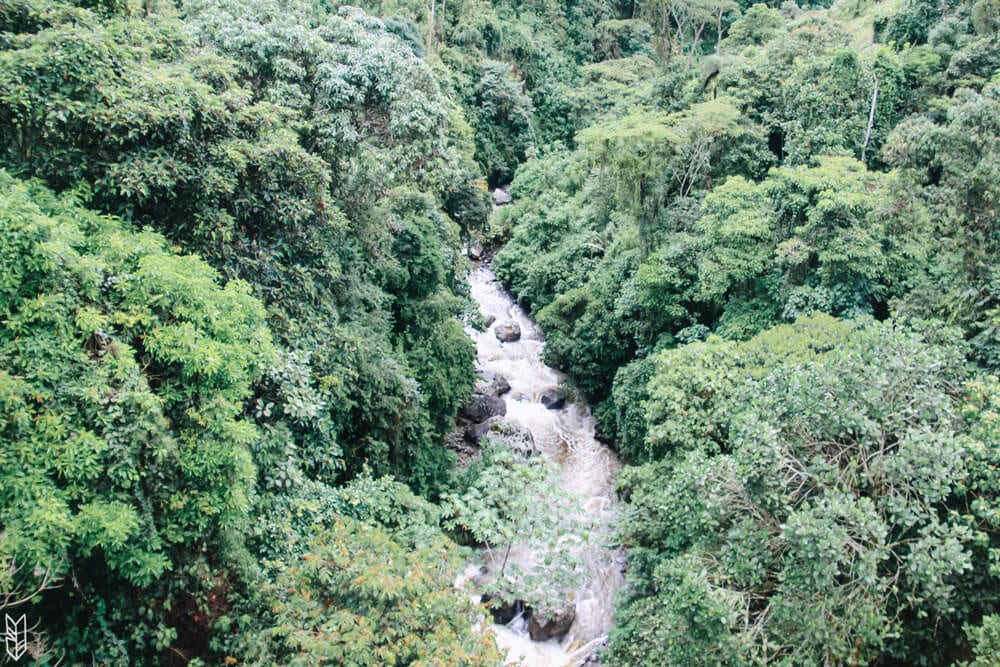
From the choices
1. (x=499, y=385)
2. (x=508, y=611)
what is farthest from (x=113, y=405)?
(x=499, y=385)

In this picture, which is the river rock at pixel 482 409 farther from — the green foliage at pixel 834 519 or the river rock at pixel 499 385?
the green foliage at pixel 834 519

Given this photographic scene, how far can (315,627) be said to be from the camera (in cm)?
671

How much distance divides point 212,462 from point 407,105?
8.73 m

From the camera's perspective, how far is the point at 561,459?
1898 centimetres

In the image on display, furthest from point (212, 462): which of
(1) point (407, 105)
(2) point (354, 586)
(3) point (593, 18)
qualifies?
(3) point (593, 18)

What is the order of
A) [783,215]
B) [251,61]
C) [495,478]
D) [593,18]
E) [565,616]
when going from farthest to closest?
[593,18], [783,215], [565,616], [251,61], [495,478]

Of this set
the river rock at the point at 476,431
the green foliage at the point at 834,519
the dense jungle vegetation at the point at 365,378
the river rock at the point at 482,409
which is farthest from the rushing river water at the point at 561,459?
the green foliage at the point at 834,519

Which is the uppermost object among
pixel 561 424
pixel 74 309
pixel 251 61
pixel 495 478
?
pixel 251 61

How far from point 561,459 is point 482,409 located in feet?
9.52

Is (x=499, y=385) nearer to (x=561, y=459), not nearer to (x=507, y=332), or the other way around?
(x=561, y=459)

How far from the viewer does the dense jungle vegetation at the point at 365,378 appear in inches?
244

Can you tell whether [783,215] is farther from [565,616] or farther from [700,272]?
[565,616]

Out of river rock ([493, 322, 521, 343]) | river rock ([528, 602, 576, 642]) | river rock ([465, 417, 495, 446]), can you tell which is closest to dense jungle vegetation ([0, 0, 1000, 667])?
river rock ([528, 602, 576, 642])

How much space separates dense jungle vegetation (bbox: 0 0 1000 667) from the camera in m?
6.19
